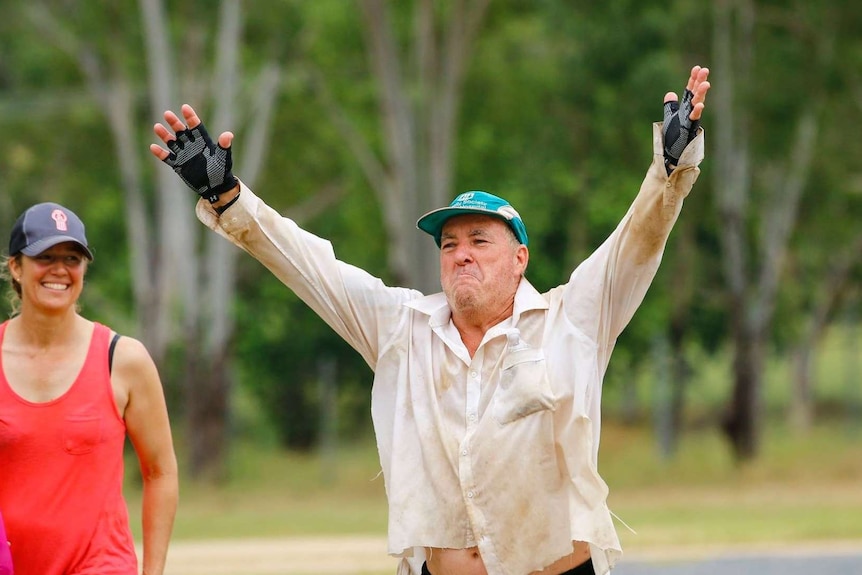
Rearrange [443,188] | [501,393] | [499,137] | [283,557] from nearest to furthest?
[501,393] → [283,557] → [443,188] → [499,137]

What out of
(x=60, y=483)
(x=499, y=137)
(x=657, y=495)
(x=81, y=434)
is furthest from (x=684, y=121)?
(x=499, y=137)

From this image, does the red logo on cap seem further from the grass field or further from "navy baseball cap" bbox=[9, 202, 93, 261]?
the grass field

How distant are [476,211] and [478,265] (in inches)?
7.1

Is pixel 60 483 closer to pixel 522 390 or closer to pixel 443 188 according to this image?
pixel 522 390

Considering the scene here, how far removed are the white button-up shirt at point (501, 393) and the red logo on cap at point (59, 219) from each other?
51cm

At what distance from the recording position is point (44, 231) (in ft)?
18.7

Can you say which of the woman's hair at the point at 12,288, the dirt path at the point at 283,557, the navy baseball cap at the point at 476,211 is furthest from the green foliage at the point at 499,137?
the navy baseball cap at the point at 476,211

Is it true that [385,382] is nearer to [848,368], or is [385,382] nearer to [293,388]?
[848,368]

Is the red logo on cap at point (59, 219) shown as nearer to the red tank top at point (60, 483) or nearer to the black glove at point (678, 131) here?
the red tank top at point (60, 483)

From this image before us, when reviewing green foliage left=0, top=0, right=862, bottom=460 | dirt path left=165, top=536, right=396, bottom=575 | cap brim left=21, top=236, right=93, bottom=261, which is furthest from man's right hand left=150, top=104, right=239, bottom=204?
green foliage left=0, top=0, right=862, bottom=460

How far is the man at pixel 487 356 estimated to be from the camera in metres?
5.34

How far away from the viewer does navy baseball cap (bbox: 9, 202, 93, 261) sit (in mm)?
5672

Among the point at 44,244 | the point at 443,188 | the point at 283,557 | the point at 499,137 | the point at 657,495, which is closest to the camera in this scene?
the point at 44,244

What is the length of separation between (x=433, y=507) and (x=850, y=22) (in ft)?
88.9
